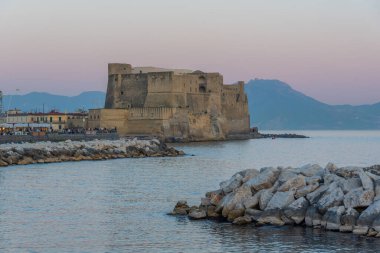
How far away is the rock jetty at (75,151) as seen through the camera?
102ft

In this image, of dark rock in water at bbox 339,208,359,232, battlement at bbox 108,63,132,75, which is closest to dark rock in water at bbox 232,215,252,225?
dark rock in water at bbox 339,208,359,232

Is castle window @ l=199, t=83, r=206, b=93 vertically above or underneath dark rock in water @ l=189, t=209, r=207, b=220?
above

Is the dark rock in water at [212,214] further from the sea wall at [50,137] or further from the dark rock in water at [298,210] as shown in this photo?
the sea wall at [50,137]

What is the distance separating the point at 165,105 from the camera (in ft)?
204

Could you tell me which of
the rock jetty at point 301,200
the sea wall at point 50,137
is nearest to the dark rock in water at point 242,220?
the rock jetty at point 301,200

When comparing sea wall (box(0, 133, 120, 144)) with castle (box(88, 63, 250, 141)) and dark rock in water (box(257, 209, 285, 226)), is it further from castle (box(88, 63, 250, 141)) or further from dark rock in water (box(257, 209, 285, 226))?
dark rock in water (box(257, 209, 285, 226))

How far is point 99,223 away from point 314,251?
481cm

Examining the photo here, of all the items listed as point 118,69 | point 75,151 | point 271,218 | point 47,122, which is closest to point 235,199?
point 271,218

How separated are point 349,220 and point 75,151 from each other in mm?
23688

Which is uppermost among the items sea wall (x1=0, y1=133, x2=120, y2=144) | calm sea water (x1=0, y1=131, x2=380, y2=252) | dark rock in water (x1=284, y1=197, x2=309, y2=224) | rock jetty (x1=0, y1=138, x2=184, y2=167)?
sea wall (x1=0, y1=133, x2=120, y2=144)

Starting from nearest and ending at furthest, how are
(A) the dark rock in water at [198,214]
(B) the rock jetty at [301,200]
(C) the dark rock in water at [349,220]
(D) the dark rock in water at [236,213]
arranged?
(C) the dark rock in water at [349,220], (B) the rock jetty at [301,200], (D) the dark rock in water at [236,213], (A) the dark rock in water at [198,214]

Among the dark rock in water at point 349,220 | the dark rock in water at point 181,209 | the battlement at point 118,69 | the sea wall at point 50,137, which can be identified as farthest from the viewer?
the battlement at point 118,69

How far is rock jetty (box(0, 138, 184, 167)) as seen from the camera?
1223 inches

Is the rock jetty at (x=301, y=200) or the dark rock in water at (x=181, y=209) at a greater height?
the rock jetty at (x=301, y=200)
